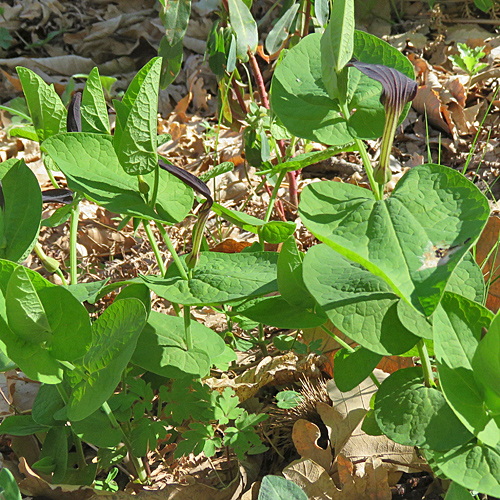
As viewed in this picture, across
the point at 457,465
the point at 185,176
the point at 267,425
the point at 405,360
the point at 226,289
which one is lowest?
the point at 267,425

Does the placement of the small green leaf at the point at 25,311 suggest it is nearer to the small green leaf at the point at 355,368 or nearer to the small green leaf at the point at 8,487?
the small green leaf at the point at 8,487

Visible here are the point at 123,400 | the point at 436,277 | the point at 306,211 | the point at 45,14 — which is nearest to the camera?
the point at 436,277

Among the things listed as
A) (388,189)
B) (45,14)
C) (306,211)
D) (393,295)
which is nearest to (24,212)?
(306,211)

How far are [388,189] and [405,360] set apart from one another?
959 mm

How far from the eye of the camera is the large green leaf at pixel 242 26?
5.25 ft

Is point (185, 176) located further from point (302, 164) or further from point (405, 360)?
point (405, 360)

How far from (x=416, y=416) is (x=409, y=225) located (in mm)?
319

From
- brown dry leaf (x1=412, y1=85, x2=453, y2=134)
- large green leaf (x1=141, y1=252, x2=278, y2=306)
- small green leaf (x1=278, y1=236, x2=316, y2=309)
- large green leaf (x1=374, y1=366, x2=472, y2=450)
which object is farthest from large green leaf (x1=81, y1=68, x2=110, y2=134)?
brown dry leaf (x1=412, y1=85, x2=453, y2=134)

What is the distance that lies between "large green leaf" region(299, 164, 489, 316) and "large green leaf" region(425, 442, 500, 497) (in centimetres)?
28

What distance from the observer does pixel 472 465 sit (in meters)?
0.79

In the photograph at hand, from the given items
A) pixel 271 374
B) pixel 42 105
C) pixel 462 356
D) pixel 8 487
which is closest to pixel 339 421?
pixel 271 374

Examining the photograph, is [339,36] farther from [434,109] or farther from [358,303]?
[434,109]

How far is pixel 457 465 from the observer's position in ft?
2.58

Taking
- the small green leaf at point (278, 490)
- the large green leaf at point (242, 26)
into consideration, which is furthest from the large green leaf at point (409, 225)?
the large green leaf at point (242, 26)
